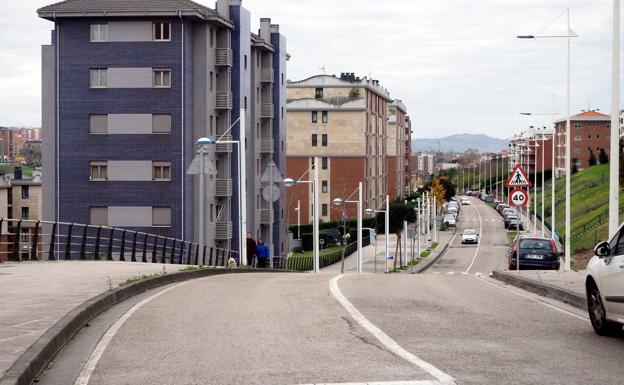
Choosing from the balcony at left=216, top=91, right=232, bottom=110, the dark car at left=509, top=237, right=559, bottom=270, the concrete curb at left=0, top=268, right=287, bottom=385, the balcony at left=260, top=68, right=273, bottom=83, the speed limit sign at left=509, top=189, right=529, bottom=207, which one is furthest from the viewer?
the balcony at left=260, top=68, right=273, bottom=83

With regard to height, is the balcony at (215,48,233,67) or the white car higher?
the balcony at (215,48,233,67)

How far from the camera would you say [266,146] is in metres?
78.0

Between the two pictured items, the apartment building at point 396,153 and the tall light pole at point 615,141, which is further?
the apartment building at point 396,153

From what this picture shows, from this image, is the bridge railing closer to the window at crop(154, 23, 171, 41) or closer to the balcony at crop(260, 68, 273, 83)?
the window at crop(154, 23, 171, 41)

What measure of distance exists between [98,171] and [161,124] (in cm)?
497

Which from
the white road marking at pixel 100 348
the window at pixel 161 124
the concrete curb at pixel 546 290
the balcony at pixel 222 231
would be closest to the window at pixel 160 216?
the balcony at pixel 222 231

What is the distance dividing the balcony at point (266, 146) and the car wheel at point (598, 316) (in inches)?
2595

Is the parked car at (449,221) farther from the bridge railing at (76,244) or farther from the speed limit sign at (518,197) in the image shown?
the speed limit sign at (518,197)

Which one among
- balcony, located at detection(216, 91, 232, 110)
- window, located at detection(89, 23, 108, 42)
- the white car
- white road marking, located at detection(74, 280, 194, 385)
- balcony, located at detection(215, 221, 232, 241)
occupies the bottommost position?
balcony, located at detection(215, 221, 232, 241)

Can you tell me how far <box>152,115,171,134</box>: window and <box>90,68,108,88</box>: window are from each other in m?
3.74

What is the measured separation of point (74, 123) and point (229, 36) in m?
12.2

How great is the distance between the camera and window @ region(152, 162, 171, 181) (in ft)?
199

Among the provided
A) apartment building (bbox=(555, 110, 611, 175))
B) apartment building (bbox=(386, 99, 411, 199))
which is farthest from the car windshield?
apartment building (bbox=(555, 110, 611, 175))

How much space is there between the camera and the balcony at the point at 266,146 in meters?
77.9
